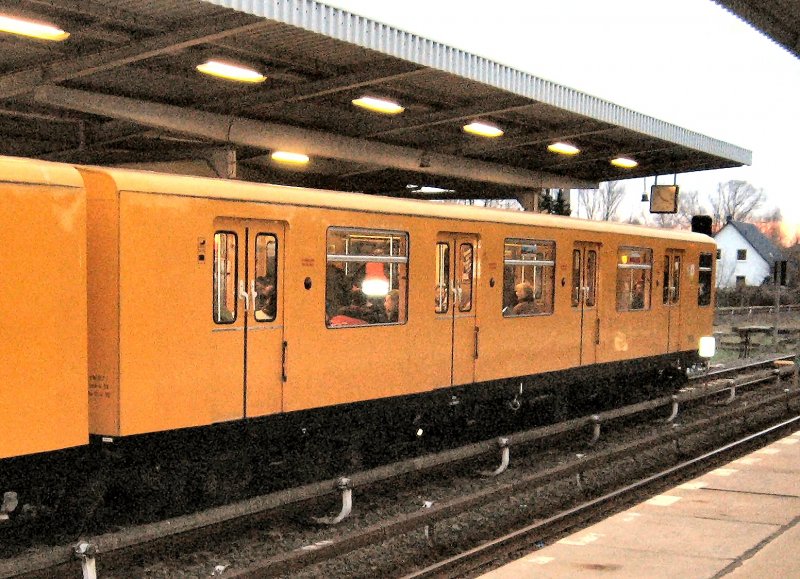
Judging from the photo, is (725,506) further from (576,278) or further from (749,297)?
(749,297)

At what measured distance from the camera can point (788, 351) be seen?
30.2 metres

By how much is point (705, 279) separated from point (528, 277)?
22.9 ft

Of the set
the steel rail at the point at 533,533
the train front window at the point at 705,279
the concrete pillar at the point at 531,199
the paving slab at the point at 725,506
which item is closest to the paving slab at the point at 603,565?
the steel rail at the point at 533,533

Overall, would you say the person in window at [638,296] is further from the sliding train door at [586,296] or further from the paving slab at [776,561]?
the paving slab at [776,561]

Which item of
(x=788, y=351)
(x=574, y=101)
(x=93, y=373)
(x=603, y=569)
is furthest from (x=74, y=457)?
(x=788, y=351)

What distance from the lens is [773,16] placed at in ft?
35.5

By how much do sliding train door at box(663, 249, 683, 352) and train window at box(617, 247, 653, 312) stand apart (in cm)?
76

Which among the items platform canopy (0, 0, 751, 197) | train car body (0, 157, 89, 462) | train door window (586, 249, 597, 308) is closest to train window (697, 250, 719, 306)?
platform canopy (0, 0, 751, 197)

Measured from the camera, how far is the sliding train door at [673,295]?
16594 mm

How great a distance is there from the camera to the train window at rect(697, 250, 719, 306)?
59.3 feet

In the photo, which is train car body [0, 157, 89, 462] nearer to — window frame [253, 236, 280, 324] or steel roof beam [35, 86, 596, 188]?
window frame [253, 236, 280, 324]

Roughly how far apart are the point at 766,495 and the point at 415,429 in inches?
160

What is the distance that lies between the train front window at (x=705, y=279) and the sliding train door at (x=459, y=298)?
779cm

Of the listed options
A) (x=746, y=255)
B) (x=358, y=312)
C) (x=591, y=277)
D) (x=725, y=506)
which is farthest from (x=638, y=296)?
(x=746, y=255)
